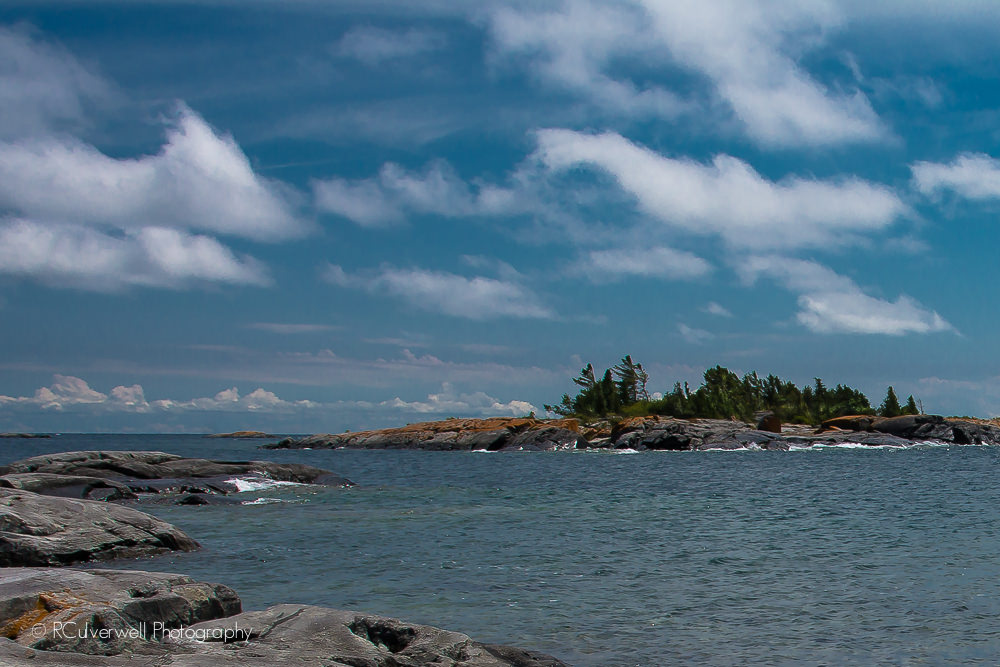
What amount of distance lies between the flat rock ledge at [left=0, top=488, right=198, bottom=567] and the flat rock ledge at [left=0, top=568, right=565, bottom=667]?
8564mm

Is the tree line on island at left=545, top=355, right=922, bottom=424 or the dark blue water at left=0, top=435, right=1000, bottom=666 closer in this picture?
the dark blue water at left=0, top=435, right=1000, bottom=666

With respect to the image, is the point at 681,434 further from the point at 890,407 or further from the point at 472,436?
the point at 890,407

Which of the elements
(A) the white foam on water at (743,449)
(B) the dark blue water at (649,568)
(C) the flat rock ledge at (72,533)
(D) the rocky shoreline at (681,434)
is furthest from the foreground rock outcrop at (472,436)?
(C) the flat rock ledge at (72,533)

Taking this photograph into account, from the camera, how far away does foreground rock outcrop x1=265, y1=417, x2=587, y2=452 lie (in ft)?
386

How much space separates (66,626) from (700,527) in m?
22.8

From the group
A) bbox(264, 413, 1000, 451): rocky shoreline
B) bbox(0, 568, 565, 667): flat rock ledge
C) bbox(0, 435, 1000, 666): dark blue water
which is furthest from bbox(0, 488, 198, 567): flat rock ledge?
bbox(264, 413, 1000, 451): rocky shoreline

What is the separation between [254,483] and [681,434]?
249 feet

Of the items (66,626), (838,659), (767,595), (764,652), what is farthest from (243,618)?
(767,595)

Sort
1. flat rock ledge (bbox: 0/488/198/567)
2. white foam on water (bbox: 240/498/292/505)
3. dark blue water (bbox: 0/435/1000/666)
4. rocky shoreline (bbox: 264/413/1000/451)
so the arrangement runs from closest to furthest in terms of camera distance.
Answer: dark blue water (bbox: 0/435/1000/666)
flat rock ledge (bbox: 0/488/198/567)
white foam on water (bbox: 240/498/292/505)
rocky shoreline (bbox: 264/413/1000/451)

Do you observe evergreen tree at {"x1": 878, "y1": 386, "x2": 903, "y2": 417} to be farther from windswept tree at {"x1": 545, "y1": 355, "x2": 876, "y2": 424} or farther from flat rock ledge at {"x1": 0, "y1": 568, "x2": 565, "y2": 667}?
flat rock ledge at {"x1": 0, "y1": 568, "x2": 565, "y2": 667}

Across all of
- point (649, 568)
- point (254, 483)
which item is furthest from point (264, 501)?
point (649, 568)

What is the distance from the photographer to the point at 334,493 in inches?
1711

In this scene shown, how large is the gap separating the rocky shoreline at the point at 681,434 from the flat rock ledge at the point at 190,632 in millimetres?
102902

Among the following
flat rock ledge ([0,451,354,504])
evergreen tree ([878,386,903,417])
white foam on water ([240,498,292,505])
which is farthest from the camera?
evergreen tree ([878,386,903,417])
